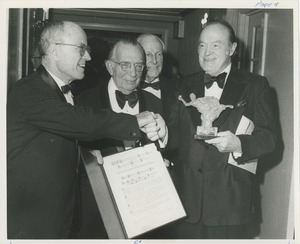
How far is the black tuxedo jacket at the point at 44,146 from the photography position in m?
1.18

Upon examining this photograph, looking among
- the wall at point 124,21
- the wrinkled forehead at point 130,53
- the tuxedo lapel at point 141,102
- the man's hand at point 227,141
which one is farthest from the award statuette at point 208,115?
the wall at point 124,21

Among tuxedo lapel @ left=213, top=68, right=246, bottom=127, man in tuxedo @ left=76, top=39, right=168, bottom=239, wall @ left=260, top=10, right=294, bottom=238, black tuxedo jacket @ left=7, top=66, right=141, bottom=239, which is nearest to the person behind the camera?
black tuxedo jacket @ left=7, top=66, right=141, bottom=239

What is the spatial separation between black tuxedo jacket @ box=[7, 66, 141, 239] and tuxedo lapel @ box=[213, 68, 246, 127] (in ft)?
1.26

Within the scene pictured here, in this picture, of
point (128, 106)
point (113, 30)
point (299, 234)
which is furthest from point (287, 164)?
point (113, 30)

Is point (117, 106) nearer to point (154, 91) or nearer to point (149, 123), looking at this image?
point (149, 123)

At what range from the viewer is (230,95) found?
4.61 feet

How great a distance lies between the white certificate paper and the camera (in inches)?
48.4

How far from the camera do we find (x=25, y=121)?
122 centimetres

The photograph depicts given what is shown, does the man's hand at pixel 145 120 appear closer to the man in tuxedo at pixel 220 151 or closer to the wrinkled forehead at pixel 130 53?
the man in tuxedo at pixel 220 151

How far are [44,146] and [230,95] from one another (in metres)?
0.76

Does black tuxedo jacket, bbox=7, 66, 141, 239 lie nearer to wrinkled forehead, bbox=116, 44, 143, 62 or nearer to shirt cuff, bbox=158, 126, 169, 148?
shirt cuff, bbox=158, 126, 169, 148

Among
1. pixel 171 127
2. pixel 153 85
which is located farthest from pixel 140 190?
pixel 153 85

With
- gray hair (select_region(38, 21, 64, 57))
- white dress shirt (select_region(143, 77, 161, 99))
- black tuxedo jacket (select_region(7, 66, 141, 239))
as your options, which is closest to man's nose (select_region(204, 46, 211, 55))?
black tuxedo jacket (select_region(7, 66, 141, 239))
